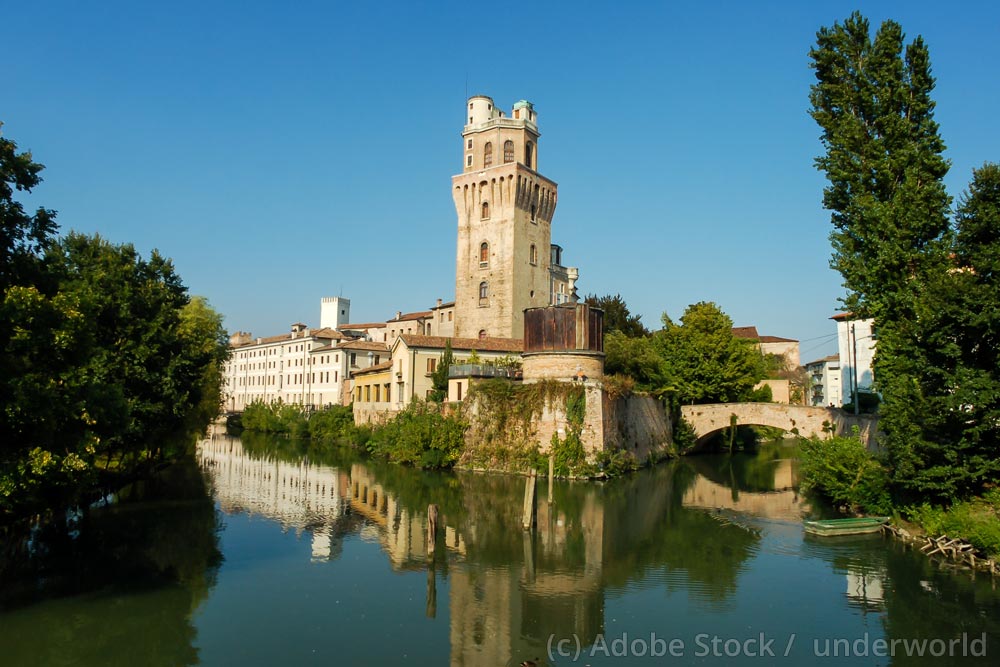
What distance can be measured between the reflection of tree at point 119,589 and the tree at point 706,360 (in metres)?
30.5

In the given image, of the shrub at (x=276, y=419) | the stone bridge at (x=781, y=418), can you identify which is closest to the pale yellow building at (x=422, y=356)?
the stone bridge at (x=781, y=418)

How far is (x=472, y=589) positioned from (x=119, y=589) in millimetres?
7741

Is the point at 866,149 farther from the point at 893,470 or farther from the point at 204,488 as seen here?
the point at 204,488

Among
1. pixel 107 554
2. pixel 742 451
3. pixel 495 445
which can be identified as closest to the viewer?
pixel 107 554

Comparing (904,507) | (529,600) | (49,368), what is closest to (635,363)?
(904,507)

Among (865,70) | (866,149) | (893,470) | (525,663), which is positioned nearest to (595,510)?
(893,470)

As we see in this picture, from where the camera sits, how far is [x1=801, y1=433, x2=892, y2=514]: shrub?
19938 millimetres

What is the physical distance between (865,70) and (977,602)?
15.1 meters

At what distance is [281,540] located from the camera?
19.5 metres

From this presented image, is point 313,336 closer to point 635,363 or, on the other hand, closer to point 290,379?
point 290,379

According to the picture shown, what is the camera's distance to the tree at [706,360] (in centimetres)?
4344

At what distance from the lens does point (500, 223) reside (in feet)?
166

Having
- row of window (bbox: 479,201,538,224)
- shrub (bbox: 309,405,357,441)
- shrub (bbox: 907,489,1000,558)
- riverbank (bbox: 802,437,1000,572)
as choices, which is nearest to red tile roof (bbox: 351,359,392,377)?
shrub (bbox: 309,405,357,441)

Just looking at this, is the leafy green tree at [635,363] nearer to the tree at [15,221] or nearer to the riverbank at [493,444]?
the riverbank at [493,444]
